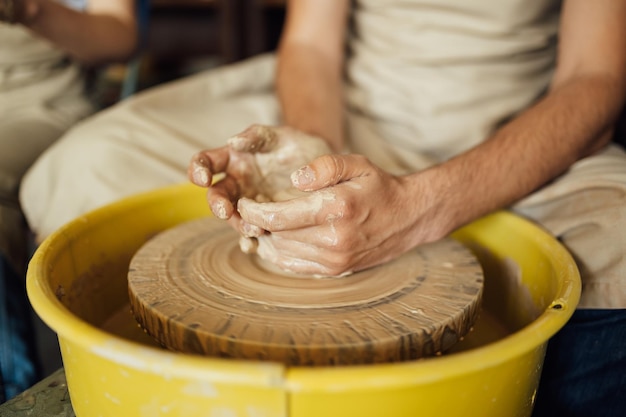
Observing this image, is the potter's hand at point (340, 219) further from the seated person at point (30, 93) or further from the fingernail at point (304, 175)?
the seated person at point (30, 93)

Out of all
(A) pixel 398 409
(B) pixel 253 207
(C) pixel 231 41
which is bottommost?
(C) pixel 231 41

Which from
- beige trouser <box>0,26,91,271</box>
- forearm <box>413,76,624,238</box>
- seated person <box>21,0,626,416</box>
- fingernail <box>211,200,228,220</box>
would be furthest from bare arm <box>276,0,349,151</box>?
beige trouser <box>0,26,91,271</box>

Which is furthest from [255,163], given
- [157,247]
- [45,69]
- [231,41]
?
[231,41]

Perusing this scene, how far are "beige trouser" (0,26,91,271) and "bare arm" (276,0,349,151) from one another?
59 cm

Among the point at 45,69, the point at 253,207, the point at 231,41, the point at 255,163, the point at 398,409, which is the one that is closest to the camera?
the point at 398,409

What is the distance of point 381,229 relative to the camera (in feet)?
2.85

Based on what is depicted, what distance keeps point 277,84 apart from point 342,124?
21 centimetres

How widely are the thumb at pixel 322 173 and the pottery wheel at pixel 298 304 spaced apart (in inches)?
6.6

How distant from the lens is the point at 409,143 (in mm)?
1328

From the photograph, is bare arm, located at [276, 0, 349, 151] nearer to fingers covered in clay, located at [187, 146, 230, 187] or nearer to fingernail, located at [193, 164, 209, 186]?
fingers covered in clay, located at [187, 146, 230, 187]

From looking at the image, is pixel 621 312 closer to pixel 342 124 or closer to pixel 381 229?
pixel 381 229

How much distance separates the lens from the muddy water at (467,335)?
3.14 feet

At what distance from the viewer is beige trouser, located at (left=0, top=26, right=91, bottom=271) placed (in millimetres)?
1284

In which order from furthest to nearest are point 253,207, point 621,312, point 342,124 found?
Answer: point 342,124
point 621,312
point 253,207
